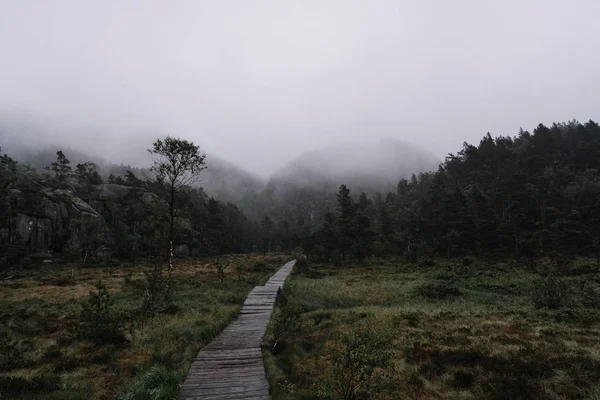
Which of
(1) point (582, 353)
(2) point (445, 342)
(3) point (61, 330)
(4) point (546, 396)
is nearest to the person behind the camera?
(4) point (546, 396)

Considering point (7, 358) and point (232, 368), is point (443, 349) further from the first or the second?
point (7, 358)

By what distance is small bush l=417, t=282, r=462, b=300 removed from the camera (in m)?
27.4

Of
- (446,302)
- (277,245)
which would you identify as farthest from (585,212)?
(277,245)

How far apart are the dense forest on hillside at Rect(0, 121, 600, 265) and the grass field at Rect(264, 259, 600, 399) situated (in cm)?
3356

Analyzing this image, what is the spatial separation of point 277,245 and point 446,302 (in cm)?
12699

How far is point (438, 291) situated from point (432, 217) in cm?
4578

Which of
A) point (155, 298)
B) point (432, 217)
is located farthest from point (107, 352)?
point (432, 217)

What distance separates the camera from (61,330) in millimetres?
18031

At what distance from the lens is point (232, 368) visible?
9961 mm

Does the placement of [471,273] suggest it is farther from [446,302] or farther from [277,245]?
[277,245]

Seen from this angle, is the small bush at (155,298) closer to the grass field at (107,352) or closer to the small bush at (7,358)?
the grass field at (107,352)

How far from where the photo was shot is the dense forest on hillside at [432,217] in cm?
6158

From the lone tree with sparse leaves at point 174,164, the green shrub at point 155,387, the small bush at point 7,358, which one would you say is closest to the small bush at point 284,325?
the green shrub at point 155,387

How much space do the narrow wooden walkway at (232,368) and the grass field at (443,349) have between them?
47cm
